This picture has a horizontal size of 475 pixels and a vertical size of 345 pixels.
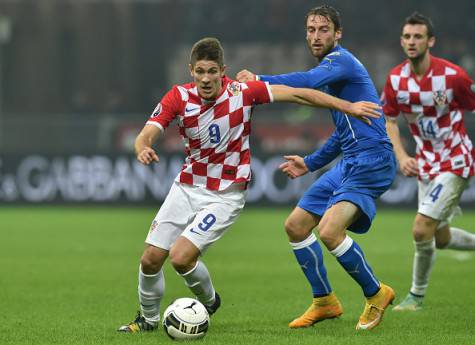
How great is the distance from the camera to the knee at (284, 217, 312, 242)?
716 cm

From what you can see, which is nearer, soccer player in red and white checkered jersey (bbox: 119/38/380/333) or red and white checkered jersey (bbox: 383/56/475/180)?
soccer player in red and white checkered jersey (bbox: 119/38/380/333)

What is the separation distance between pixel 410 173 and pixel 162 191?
39.3 feet

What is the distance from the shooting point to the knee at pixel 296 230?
7156mm

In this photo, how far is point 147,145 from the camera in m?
6.30

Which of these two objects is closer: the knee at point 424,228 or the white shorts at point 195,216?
the white shorts at point 195,216

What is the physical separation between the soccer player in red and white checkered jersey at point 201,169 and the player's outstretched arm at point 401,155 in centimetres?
141

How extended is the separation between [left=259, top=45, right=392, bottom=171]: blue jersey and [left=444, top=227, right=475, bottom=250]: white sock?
199 centimetres

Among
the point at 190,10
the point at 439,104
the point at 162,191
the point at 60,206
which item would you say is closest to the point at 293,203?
the point at 162,191

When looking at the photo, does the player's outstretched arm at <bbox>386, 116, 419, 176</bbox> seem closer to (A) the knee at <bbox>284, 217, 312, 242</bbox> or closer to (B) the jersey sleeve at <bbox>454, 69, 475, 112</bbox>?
(B) the jersey sleeve at <bbox>454, 69, 475, 112</bbox>

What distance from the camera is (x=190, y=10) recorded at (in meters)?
24.3

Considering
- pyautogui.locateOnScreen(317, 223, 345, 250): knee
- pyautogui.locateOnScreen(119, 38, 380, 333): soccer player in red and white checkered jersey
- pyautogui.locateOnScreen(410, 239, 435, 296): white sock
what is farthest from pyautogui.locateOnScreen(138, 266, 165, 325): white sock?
pyautogui.locateOnScreen(410, 239, 435, 296): white sock

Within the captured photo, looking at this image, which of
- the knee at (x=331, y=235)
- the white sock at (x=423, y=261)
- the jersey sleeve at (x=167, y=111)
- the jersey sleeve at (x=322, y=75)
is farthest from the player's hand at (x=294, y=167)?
the white sock at (x=423, y=261)

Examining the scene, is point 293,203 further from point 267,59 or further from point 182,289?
point 182,289

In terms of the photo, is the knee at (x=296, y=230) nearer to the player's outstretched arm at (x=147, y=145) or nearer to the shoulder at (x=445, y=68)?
the player's outstretched arm at (x=147, y=145)
